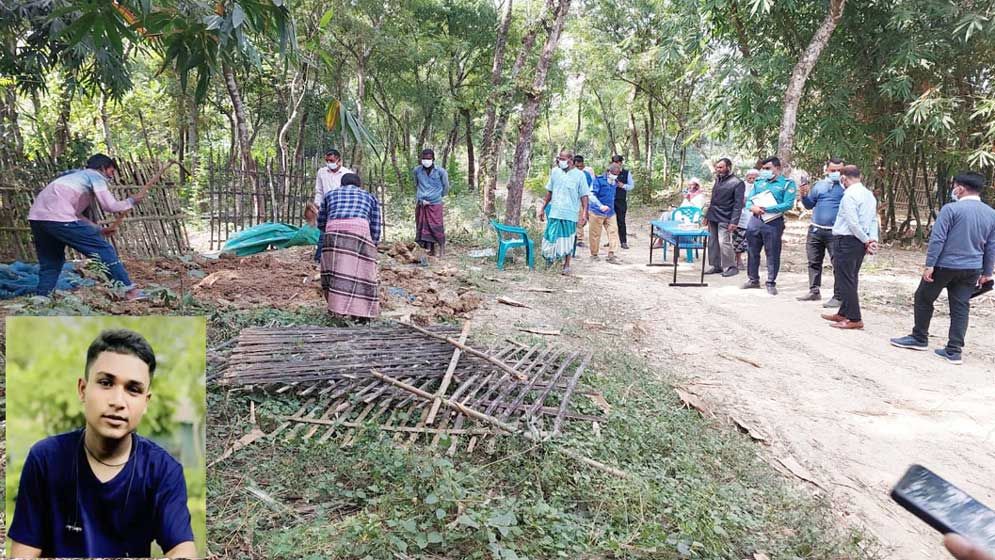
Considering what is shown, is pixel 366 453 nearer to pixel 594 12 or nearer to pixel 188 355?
pixel 188 355

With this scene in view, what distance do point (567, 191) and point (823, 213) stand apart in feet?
10.1

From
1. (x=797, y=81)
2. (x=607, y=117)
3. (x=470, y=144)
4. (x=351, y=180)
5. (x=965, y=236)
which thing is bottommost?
(x=965, y=236)

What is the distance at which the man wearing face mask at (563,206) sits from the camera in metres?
8.35

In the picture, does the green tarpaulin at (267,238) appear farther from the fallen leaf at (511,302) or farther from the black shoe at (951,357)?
the black shoe at (951,357)

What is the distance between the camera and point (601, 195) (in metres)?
9.91

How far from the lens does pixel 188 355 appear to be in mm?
1546

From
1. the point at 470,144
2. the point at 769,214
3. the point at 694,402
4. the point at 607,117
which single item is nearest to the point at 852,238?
the point at 769,214

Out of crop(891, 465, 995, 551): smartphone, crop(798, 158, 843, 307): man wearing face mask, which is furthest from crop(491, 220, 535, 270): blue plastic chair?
crop(891, 465, 995, 551): smartphone

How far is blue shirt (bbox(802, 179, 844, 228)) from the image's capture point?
274 inches

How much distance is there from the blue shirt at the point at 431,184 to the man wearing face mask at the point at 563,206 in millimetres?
1591

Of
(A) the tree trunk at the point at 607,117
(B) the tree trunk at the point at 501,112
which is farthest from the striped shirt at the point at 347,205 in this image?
(A) the tree trunk at the point at 607,117

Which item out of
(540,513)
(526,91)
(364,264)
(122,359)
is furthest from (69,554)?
(526,91)

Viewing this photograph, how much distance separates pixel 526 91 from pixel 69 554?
30.0 ft

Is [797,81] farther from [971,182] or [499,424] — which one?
[499,424]
